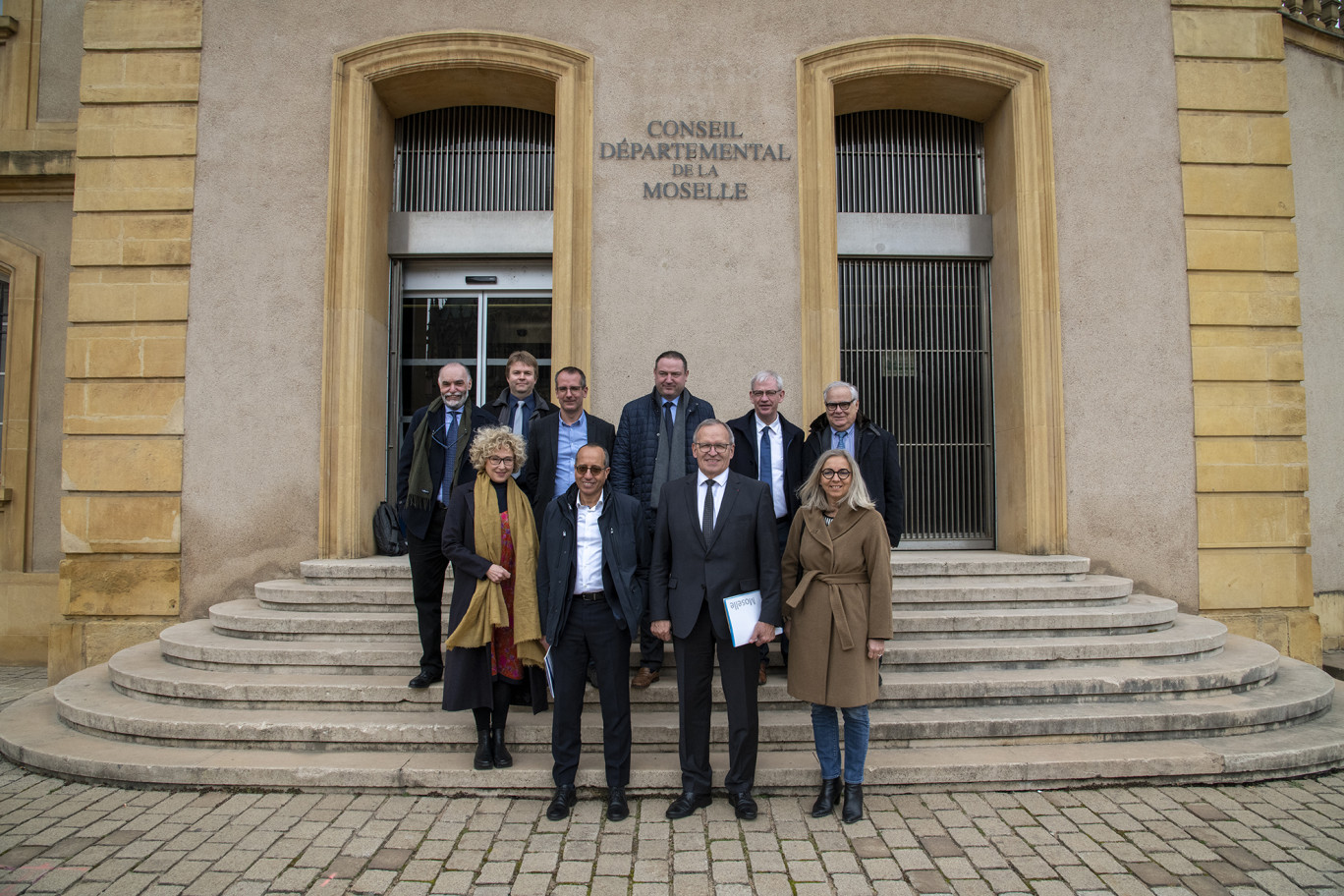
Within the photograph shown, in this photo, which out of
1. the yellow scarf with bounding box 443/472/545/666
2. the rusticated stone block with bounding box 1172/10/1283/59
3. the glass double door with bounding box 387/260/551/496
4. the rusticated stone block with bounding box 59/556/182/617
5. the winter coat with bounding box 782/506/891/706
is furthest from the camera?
the glass double door with bounding box 387/260/551/496

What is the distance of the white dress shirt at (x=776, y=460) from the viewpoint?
4.96 meters

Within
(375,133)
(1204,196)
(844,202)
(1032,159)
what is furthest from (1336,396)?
(375,133)

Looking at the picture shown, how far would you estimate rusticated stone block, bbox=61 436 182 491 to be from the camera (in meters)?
6.86

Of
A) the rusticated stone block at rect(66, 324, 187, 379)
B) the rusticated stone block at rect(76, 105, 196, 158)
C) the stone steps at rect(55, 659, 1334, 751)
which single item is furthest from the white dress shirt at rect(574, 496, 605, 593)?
the rusticated stone block at rect(76, 105, 196, 158)

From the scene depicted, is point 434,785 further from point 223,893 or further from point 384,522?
point 384,522

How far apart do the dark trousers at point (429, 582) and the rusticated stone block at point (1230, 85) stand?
7606mm

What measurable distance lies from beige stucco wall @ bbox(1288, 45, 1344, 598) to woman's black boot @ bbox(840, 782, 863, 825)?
22.5 feet

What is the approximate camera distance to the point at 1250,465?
7051 millimetres

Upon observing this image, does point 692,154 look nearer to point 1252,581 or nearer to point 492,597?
point 492,597

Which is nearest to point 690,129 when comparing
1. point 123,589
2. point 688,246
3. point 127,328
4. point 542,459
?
point 688,246

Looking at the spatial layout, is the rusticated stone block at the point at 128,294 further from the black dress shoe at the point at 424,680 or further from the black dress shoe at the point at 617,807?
the black dress shoe at the point at 617,807

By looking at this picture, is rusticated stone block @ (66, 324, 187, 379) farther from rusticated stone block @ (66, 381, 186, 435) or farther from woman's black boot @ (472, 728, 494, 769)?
woman's black boot @ (472, 728, 494, 769)

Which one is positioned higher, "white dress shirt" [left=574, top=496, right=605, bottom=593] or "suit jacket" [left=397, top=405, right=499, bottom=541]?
"suit jacket" [left=397, top=405, right=499, bottom=541]

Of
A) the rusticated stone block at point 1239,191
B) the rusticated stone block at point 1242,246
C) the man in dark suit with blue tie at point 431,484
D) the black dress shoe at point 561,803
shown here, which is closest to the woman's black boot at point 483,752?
the black dress shoe at point 561,803
